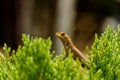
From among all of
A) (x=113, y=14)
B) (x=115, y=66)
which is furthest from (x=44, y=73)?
(x=113, y=14)

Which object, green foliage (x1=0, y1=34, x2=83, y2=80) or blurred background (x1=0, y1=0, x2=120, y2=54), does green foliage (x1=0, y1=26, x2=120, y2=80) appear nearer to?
green foliage (x1=0, y1=34, x2=83, y2=80)

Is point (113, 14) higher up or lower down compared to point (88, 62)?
higher up

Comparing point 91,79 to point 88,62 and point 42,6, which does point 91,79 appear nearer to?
point 88,62

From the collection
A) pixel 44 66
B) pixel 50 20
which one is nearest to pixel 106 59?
pixel 44 66

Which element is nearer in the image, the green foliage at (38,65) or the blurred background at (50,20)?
the green foliage at (38,65)

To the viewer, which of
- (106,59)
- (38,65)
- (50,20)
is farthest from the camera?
(50,20)

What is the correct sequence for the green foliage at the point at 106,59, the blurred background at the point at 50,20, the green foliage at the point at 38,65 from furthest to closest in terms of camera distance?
the blurred background at the point at 50,20 → the green foliage at the point at 106,59 → the green foliage at the point at 38,65

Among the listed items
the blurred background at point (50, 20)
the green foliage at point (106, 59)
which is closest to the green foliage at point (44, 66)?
the green foliage at point (106, 59)

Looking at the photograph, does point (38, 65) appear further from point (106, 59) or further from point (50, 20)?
point (50, 20)

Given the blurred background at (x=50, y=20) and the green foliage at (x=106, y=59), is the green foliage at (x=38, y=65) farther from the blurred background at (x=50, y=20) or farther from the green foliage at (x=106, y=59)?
the blurred background at (x=50, y=20)
